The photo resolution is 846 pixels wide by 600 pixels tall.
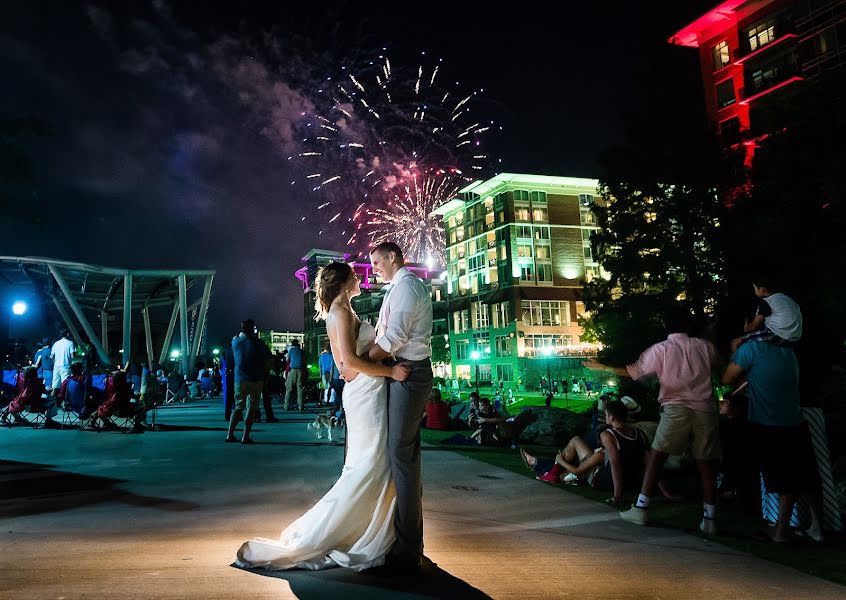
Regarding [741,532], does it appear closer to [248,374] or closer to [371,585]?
[371,585]

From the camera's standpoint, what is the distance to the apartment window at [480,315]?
213 feet

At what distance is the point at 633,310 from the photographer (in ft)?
87.5

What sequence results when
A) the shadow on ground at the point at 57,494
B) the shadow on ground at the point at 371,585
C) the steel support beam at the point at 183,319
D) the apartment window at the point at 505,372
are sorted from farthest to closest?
the apartment window at the point at 505,372 → the steel support beam at the point at 183,319 → the shadow on ground at the point at 57,494 → the shadow on ground at the point at 371,585

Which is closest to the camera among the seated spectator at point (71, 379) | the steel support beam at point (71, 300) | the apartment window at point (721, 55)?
the seated spectator at point (71, 379)

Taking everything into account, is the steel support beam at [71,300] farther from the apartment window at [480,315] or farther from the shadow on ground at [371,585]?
the apartment window at [480,315]

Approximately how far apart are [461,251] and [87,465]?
213 feet

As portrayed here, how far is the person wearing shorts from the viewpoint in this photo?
4332mm

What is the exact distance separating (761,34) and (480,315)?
121 ft

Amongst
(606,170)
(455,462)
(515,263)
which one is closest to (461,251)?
Result: (515,263)

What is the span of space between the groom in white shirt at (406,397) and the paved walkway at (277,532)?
22 centimetres

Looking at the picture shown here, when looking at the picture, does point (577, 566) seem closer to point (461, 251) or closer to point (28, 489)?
point (28, 489)

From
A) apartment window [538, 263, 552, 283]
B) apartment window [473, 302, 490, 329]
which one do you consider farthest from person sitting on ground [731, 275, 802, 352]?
apartment window [473, 302, 490, 329]

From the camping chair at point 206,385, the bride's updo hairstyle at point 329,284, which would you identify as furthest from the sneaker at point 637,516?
the camping chair at point 206,385

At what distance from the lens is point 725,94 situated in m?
45.0
